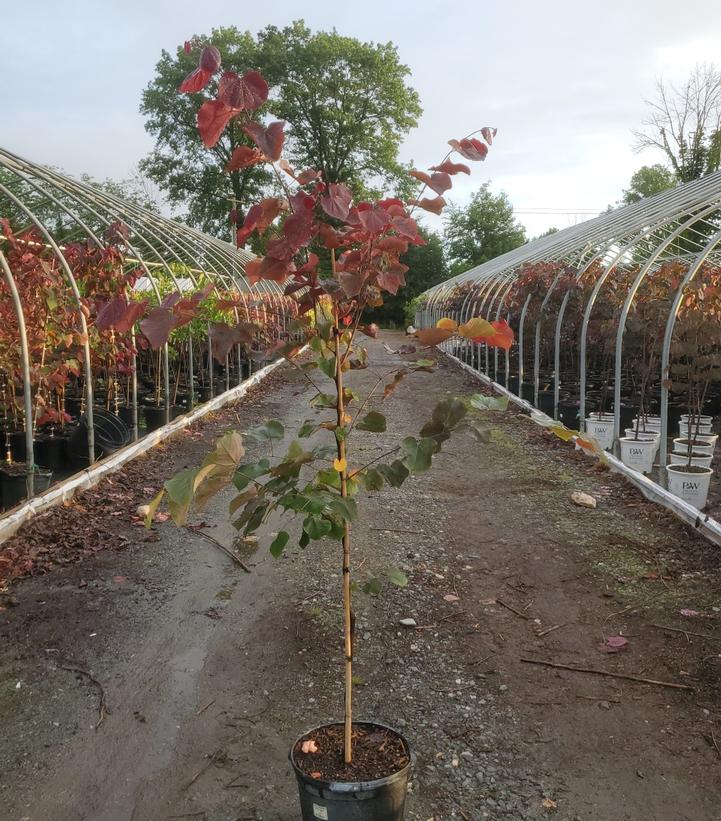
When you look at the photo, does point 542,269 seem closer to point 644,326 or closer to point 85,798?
point 644,326

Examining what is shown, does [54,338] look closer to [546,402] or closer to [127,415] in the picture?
[127,415]

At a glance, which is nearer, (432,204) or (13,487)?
(432,204)

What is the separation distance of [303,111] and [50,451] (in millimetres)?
34005

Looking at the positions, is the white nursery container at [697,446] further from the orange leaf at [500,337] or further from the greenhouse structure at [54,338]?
the orange leaf at [500,337]

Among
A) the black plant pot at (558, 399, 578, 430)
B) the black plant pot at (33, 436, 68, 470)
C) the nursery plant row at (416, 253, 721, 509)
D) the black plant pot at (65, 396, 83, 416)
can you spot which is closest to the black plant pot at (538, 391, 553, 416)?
the nursery plant row at (416, 253, 721, 509)

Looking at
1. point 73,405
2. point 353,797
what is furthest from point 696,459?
point 73,405

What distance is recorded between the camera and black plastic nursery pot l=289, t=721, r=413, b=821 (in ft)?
6.71

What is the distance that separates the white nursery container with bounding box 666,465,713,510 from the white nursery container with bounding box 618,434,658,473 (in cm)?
104

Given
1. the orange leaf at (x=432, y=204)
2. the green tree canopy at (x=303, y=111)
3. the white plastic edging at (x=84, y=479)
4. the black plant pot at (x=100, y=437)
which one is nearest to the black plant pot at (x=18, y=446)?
the black plant pot at (x=100, y=437)

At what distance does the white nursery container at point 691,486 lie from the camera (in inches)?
233

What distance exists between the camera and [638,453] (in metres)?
7.11

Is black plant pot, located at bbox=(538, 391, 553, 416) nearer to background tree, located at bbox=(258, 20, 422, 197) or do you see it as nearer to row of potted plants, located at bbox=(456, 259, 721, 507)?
row of potted plants, located at bbox=(456, 259, 721, 507)

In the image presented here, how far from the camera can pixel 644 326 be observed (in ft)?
24.6

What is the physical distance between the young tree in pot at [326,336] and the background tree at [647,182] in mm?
53698
